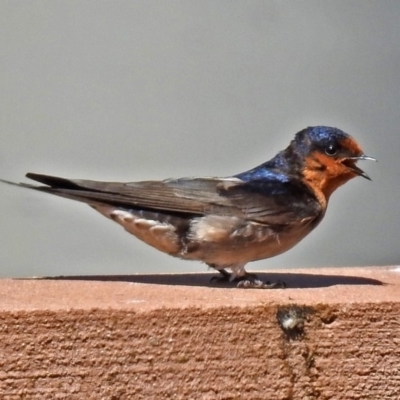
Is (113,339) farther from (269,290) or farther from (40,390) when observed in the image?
(269,290)

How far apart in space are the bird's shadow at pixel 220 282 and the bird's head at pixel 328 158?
26 cm

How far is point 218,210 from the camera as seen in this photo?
2.14 meters

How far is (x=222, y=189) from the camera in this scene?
2.19m

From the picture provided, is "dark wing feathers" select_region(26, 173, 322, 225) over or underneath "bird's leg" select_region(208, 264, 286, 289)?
over

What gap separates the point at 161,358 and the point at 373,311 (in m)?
0.40

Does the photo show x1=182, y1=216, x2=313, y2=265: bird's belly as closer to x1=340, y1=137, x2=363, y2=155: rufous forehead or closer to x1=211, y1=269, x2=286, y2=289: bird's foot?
x1=211, y1=269, x2=286, y2=289: bird's foot

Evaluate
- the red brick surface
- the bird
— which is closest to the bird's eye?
the bird

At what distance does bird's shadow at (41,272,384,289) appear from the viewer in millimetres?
1962

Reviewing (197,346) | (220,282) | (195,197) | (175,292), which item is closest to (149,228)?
(195,197)

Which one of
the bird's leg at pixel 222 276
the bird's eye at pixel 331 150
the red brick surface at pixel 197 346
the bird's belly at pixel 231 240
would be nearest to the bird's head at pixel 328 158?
the bird's eye at pixel 331 150

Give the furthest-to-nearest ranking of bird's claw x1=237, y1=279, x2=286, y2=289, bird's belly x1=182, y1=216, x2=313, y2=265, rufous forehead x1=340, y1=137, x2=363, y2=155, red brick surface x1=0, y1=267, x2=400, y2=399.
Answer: rufous forehead x1=340, y1=137, x2=363, y2=155 → bird's belly x1=182, y1=216, x2=313, y2=265 → bird's claw x1=237, y1=279, x2=286, y2=289 → red brick surface x1=0, y1=267, x2=400, y2=399

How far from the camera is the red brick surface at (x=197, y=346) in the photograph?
4.65 ft

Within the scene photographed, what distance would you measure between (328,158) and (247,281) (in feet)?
1.49

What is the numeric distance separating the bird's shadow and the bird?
0.18 feet
